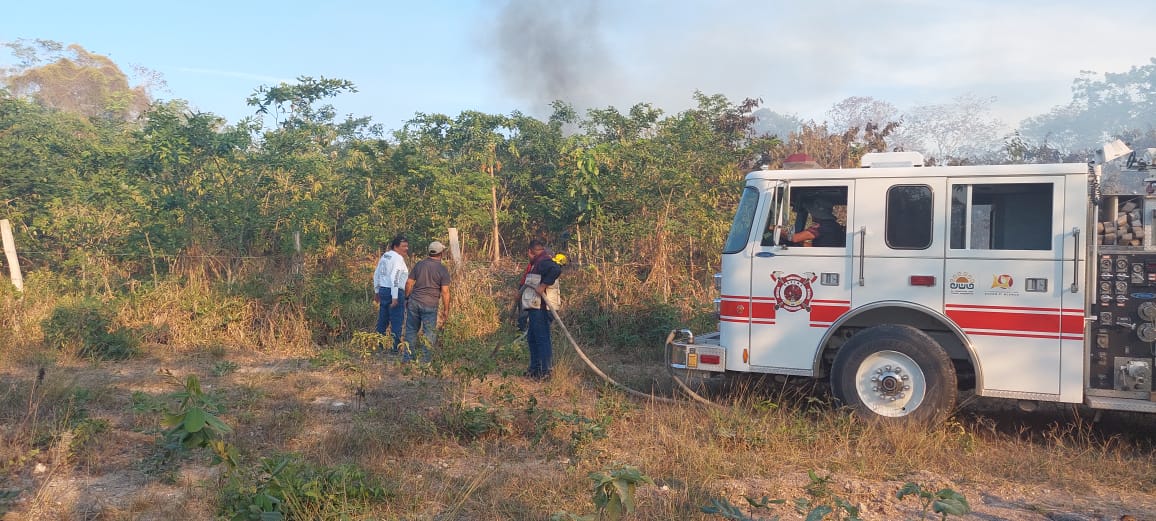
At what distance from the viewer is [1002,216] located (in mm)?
6316

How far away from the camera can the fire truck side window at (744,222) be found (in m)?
6.99

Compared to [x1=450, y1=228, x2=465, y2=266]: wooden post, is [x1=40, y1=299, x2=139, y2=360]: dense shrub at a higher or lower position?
lower

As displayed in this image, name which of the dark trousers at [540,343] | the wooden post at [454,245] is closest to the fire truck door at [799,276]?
the dark trousers at [540,343]

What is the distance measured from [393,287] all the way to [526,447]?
4471 millimetres

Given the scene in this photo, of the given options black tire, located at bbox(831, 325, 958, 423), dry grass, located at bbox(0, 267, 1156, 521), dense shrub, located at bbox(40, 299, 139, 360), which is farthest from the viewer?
dense shrub, located at bbox(40, 299, 139, 360)

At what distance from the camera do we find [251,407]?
726cm

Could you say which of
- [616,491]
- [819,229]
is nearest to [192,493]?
[616,491]

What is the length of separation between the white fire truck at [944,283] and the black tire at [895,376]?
11 mm

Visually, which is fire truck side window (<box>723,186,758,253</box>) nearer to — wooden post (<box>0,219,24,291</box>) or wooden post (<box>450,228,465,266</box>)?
wooden post (<box>450,228,465,266</box>)

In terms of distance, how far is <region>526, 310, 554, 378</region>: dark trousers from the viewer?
351 inches

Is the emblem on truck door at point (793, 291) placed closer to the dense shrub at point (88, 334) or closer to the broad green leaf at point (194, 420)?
the broad green leaf at point (194, 420)

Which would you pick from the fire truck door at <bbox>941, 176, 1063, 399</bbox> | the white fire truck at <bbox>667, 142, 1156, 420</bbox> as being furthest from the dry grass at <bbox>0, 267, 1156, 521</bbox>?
the fire truck door at <bbox>941, 176, 1063, 399</bbox>

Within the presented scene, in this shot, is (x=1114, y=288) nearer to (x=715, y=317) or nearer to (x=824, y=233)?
(x=824, y=233)

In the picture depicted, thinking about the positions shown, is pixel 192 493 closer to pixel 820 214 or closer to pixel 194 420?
pixel 194 420
